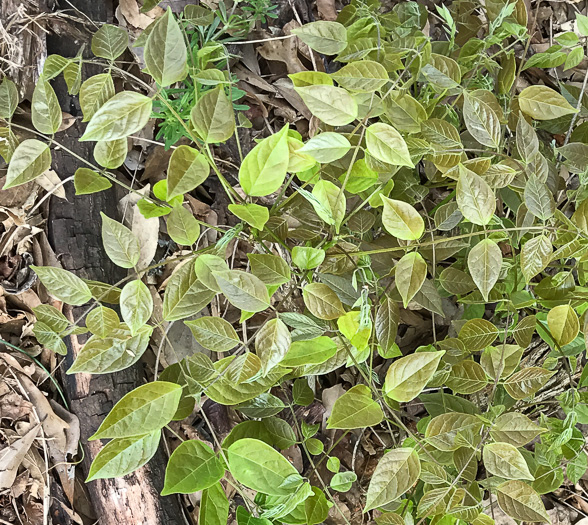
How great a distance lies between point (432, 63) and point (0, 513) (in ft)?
4.16

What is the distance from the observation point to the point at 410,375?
631 millimetres

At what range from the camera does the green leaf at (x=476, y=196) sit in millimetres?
609

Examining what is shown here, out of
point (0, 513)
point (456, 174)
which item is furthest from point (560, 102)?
point (0, 513)

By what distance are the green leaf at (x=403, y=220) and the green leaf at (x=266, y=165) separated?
15cm

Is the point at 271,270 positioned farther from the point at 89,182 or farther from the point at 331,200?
the point at 89,182

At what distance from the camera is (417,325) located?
120 centimetres

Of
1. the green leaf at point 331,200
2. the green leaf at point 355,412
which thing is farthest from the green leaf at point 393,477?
the green leaf at point 331,200

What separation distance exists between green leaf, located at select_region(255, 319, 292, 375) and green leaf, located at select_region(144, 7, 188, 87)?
1.02 ft

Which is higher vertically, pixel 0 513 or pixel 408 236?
pixel 408 236

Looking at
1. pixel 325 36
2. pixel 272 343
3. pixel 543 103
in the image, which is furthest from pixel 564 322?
pixel 325 36

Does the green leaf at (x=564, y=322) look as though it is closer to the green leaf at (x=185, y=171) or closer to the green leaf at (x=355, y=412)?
the green leaf at (x=355, y=412)

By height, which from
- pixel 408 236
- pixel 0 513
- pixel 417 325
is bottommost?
pixel 0 513

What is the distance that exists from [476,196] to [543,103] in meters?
0.26

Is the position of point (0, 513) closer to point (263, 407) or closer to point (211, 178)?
point (263, 407)
